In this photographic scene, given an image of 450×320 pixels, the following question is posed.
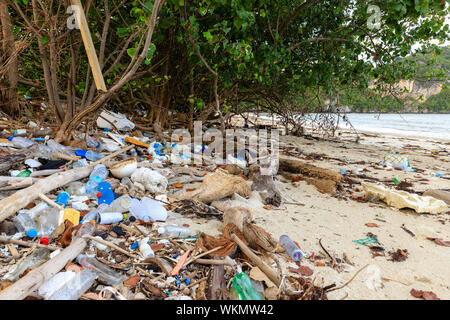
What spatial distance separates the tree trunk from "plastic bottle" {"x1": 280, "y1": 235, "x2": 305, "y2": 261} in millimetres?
3904

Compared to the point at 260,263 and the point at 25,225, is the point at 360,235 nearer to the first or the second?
the point at 260,263

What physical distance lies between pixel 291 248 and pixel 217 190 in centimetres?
100

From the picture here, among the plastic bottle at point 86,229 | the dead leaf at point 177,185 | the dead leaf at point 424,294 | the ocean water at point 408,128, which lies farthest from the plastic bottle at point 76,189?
the ocean water at point 408,128

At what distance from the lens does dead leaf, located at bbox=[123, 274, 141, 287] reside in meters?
1.34

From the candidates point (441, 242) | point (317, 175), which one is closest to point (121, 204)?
point (317, 175)

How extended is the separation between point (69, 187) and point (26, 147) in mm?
1207

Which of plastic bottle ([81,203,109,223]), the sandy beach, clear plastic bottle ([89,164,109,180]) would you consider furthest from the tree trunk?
the sandy beach

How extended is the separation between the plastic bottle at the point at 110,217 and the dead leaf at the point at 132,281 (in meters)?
0.67

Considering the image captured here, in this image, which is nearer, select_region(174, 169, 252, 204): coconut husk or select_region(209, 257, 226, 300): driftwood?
select_region(209, 257, 226, 300): driftwood

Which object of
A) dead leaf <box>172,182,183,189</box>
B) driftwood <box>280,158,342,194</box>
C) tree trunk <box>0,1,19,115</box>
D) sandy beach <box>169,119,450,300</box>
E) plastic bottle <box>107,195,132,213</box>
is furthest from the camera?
tree trunk <box>0,1,19,115</box>

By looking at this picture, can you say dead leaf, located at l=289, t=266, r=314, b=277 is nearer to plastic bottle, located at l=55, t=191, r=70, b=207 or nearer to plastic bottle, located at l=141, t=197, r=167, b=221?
plastic bottle, located at l=141, t=197, r=167, b=221

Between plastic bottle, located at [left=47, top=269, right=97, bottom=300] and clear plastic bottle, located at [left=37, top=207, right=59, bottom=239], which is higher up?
clear plastic bottle, located at [left=37, top=207, right=59, bottom=239]

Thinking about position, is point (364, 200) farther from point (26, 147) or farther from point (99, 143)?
point (26, 147)
